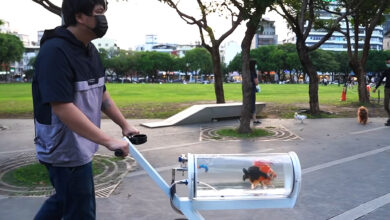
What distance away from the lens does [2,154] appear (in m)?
6.96

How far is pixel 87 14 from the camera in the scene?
2.20 meters

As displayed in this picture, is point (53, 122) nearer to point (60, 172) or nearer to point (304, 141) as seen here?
point (60, 172)

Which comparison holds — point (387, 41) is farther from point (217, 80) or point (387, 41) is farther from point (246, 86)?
point (246, 86)

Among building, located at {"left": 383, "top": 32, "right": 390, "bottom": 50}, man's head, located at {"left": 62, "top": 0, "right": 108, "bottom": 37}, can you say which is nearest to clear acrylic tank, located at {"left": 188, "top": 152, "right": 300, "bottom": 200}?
man's head, located at {"left": 62, "top": 0, "right": 108, "bottom": 37}

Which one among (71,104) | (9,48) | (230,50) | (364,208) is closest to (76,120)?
(71,104)

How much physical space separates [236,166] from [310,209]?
180 cm

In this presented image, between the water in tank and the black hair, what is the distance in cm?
113

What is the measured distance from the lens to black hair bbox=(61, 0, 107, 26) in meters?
2.16

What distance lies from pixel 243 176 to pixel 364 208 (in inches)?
84.1

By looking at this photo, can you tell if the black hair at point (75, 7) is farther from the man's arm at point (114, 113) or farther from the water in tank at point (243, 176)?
the water in tank at point (243, 176)

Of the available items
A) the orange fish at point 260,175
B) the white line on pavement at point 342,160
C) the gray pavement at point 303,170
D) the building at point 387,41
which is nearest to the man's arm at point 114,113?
the orange fish at point 260,175

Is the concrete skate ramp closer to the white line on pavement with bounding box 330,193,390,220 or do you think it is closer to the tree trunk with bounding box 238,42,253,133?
the tree trunk with bounding box 238,42,253,133

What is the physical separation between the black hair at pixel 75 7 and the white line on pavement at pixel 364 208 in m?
3.09

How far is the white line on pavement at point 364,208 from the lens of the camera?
3.84 metres
